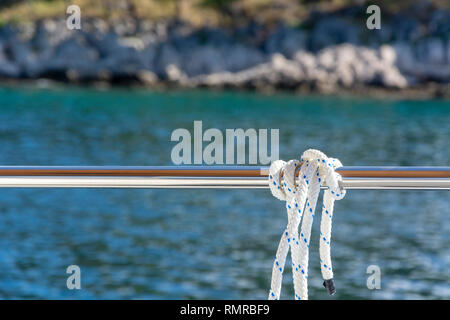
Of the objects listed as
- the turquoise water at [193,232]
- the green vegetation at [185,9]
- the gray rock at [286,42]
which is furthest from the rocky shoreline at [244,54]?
the turquoise water at [193,232]

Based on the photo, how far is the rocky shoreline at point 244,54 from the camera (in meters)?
82.5

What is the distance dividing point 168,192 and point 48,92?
59373 mm

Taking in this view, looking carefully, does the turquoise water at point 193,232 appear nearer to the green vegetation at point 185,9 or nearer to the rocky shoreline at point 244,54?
the rocky shoreline at point 244,54

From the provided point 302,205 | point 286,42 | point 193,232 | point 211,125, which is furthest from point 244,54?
point 302,205

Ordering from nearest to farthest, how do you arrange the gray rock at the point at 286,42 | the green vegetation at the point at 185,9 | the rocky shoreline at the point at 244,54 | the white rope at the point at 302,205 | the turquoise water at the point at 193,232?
the white rope at the point at 302,205 → the turquoise water at the point at 193,232 → the rocky shoreline at the point at 244,54 → the gray rock at the point at 286,42 → the green vegetation at the point at 185,9

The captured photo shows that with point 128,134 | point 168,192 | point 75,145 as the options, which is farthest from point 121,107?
point 168,192

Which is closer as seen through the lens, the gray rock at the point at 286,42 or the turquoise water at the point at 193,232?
the turquoise water at the point at 193,232

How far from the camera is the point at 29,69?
296 ft

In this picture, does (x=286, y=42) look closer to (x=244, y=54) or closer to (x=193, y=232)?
(x=244, y=54)

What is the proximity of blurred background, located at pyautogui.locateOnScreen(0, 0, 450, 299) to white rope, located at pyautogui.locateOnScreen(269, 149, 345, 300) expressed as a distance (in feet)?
29.0

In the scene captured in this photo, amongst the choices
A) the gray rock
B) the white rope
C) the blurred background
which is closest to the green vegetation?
the blurred background

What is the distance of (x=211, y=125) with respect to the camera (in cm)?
4312

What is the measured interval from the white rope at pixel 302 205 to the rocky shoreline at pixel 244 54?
8045 centimetres

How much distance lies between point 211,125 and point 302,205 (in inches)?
1635
